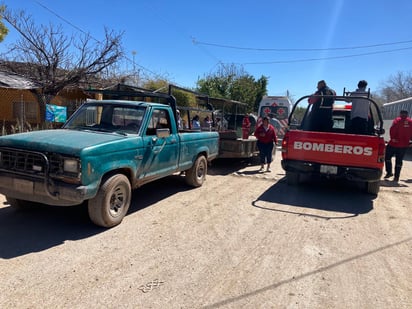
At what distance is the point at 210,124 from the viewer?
962cm

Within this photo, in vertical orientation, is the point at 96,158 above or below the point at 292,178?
above

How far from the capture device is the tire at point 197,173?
7.07 metres

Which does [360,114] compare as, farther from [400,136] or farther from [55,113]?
[55,113]

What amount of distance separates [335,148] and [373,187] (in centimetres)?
136

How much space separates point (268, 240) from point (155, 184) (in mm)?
3721

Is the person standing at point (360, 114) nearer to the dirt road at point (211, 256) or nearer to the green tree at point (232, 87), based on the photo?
the dirt road at point (211, 256)

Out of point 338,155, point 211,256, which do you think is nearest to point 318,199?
point 338,155

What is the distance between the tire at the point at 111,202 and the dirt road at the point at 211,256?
0.17 metres

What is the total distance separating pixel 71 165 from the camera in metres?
3.95

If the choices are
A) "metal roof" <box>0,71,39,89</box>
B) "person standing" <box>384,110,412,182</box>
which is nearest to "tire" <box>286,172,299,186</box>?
"person standing" <box>384,110,412,182</box>

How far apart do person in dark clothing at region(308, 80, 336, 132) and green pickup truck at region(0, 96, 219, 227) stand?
12.4 feet

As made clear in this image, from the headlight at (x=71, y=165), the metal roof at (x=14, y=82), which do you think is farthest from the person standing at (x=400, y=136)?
the metal roof at (x=14, y=82)

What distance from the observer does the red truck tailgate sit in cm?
624

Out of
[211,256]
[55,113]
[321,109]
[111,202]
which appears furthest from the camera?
[55,113]
